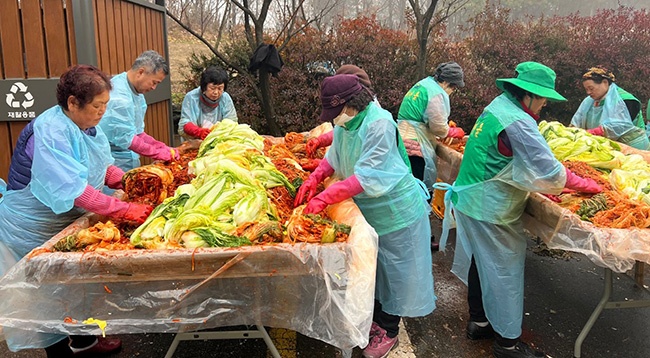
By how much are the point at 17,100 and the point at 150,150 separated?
4.42 ft

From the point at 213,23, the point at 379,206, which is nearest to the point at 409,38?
the point at 379,206

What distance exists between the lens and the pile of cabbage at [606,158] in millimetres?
3482

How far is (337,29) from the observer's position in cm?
920

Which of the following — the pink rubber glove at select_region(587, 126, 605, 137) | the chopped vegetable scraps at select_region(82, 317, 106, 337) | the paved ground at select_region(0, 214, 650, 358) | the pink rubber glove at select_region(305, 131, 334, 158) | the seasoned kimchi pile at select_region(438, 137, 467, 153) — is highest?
the pink rubber glove at select_region(587, 126, 605, 137)

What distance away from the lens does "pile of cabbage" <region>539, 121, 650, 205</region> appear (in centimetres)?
348

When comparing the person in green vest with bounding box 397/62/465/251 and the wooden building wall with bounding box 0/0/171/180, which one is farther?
the person in green vest with bounding box 397/62/465/251

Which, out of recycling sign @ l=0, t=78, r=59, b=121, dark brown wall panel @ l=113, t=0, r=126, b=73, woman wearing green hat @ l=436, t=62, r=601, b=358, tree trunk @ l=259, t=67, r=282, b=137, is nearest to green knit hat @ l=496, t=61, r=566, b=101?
woman wearing green hat @ l=436, t=62, r=601, b=358

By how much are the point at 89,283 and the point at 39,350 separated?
1.52m

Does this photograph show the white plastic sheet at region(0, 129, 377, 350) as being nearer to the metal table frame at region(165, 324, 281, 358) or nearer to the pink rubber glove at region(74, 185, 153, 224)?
the metal table frame at region(165, 324, 281, 358)

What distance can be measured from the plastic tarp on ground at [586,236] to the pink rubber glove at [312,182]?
4.84 feet

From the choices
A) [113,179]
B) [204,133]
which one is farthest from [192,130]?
[113,179]

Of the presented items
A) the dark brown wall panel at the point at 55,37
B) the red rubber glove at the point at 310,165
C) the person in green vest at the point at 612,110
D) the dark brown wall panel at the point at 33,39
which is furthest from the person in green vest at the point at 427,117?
the dark brown wall panel at the point at 33,39

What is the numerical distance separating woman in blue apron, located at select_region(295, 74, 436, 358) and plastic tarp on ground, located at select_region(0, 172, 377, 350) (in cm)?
57

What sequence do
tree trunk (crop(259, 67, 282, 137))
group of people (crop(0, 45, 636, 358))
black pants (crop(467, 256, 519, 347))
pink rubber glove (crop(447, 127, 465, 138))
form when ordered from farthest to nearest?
tree trunk (crop(259, 67, 282, 137)) < pink rubber glove (crop(447, 127, 465, 138)) < black pants (crop(467, 256, 519, 347)) < group of people (crop(0, 45, 636, 358))
